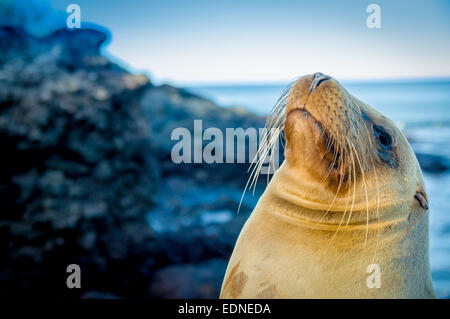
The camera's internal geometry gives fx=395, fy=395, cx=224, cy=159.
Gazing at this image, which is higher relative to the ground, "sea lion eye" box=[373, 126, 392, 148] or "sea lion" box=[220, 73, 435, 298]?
"sea lion eye" box=[373, 126, 392, 148]

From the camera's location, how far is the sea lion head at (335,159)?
1380 mm

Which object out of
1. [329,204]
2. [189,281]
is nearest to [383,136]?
[329,204]

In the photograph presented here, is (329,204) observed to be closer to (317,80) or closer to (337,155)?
(337,155)

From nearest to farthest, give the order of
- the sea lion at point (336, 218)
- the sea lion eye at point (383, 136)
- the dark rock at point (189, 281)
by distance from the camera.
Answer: the sea lion at point (336, 218), the sea lion eye at point (383, 136), the dark rock at point (189, 281)

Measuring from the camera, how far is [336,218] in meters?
1.40

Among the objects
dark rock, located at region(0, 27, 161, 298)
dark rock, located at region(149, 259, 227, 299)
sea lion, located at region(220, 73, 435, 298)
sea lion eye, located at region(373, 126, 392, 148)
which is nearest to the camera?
sea lion, located at region(220, 73, 435, 298)

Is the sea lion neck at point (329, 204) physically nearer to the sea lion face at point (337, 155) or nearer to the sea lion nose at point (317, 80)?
the sea lion face at point (337, 155)

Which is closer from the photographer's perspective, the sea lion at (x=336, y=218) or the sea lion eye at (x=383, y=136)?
the sea lion at (x=336, y=218)

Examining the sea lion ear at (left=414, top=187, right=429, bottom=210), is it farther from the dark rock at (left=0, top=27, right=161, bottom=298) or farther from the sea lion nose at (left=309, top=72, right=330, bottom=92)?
the dark rock at (left=0, top=27, right=161, bottom=298)

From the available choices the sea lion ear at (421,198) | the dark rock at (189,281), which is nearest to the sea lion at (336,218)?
the sea lion ear at (421,198)

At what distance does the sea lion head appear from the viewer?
4.53 feet

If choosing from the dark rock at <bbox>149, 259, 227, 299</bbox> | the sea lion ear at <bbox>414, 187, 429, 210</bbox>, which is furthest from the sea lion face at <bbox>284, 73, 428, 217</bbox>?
the dark rock at <bbox>149, 259, 227, 299</bbox>

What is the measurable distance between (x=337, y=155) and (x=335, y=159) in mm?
17
